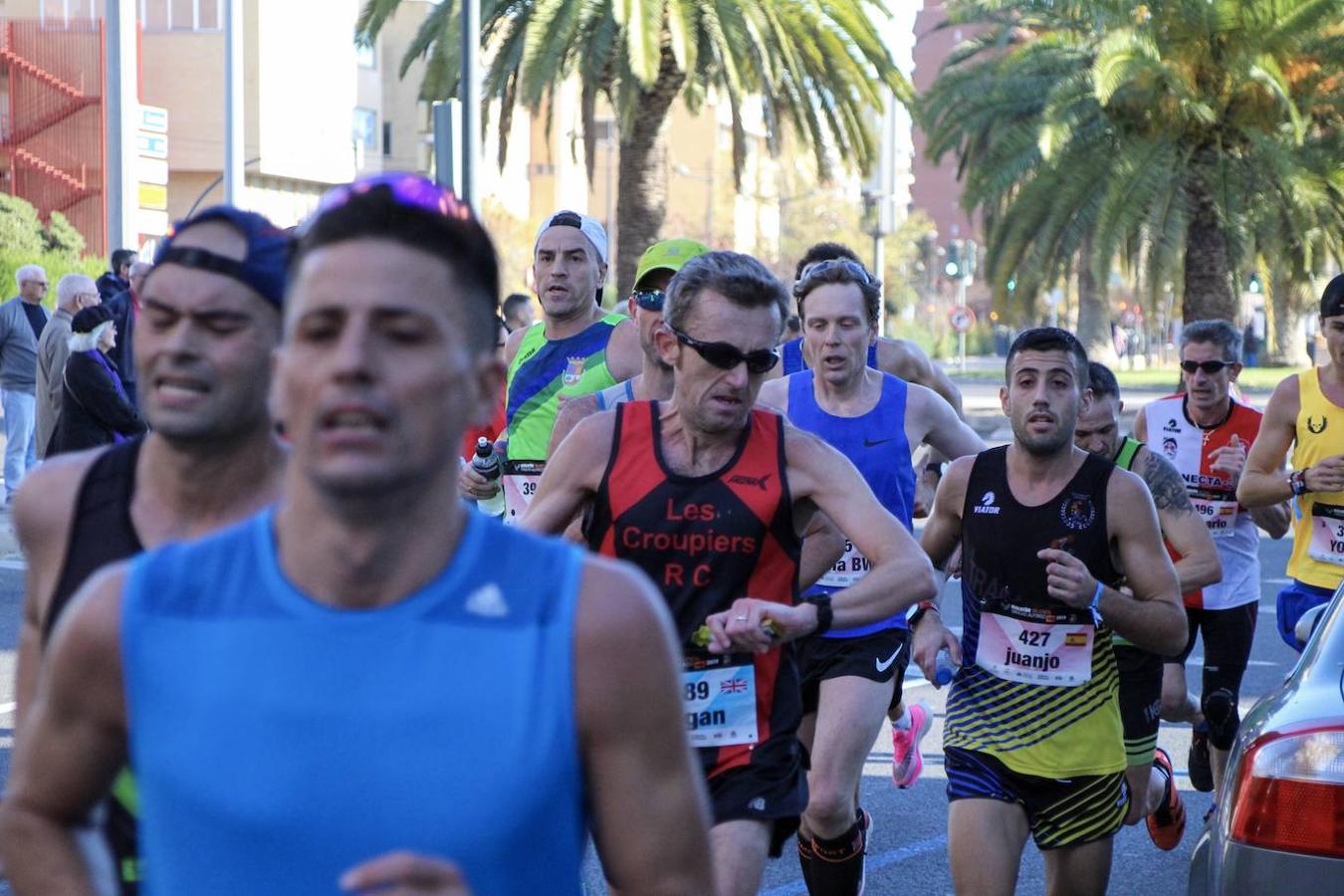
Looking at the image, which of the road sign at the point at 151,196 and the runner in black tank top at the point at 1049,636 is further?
the road sign at the point at 151,196

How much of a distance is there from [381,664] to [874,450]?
4.78 meters

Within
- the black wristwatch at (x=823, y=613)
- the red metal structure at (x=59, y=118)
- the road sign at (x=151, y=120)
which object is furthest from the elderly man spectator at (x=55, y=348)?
the red metal structure at (x=59, y=118)

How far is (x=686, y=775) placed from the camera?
192 cm

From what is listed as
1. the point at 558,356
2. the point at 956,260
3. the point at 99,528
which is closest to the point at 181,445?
the point at 99,528

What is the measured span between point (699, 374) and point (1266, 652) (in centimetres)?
771

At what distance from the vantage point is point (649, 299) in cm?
591

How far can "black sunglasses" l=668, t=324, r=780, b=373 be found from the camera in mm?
4375

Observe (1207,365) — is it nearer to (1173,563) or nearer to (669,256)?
(1173,563)

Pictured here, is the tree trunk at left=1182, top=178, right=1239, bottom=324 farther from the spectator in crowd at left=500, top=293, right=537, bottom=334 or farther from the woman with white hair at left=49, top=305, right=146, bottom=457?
the woman with white hair at left=49, top=305, right=146, bottom=457

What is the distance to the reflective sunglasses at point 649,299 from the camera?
231 inches

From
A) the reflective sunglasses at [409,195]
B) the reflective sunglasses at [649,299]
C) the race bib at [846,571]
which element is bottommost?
the race bib at [846,571]

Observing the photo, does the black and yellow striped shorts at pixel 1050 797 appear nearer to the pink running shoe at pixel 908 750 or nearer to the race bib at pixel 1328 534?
the pink running shoe at pixel 908 750

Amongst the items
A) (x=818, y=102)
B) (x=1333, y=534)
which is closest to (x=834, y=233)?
(x=818, y=102)

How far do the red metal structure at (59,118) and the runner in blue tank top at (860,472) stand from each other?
126ft
